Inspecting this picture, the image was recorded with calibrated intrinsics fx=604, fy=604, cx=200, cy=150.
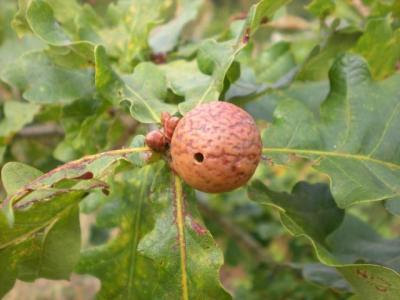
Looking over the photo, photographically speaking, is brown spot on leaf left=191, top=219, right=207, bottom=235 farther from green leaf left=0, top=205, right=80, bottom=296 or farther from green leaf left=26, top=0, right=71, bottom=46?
green leaf left=26, top=0, right=71, bottom=46

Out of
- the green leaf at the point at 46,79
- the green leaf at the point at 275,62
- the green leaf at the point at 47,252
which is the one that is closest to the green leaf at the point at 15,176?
the green leaf at the point at 47,252

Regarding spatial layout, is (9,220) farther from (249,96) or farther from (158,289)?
(249,96)

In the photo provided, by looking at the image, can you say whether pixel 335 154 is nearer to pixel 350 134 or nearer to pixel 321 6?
pixel 350 134

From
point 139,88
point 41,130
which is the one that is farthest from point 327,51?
point 41,130

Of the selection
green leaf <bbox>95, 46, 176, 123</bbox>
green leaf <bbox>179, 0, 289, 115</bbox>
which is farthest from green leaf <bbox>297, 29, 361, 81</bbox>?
green leaf <bbox>95, 46, 176, 123</bbox>

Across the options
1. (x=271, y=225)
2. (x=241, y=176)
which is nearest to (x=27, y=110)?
(x=241, y=176)
